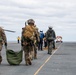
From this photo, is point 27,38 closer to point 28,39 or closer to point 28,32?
point 28,39

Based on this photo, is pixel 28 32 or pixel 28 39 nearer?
pixel 28 32

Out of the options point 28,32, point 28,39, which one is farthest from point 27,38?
point 28,32

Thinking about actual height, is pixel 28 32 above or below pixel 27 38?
above

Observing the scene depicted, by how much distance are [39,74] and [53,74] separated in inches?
19.4

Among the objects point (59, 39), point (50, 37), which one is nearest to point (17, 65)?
point (50, 37)

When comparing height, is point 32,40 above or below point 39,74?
above

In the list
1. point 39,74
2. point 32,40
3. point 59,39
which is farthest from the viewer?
point 59,39

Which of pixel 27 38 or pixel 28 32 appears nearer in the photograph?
pixel 28 32

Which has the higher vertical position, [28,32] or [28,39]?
[28,32]

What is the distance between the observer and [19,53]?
17.4 metres

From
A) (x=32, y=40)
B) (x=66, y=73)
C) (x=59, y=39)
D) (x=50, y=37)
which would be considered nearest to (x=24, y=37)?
(x=32, y=40)

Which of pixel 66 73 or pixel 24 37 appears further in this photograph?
pixel 24 37

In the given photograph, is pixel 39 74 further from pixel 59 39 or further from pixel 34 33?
pixel 59 39

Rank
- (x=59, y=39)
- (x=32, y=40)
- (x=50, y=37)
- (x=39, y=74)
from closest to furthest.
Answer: (x=39, y=74)
(x=32, y=40)
(x=50, y=37)
(x=59, y=39)
